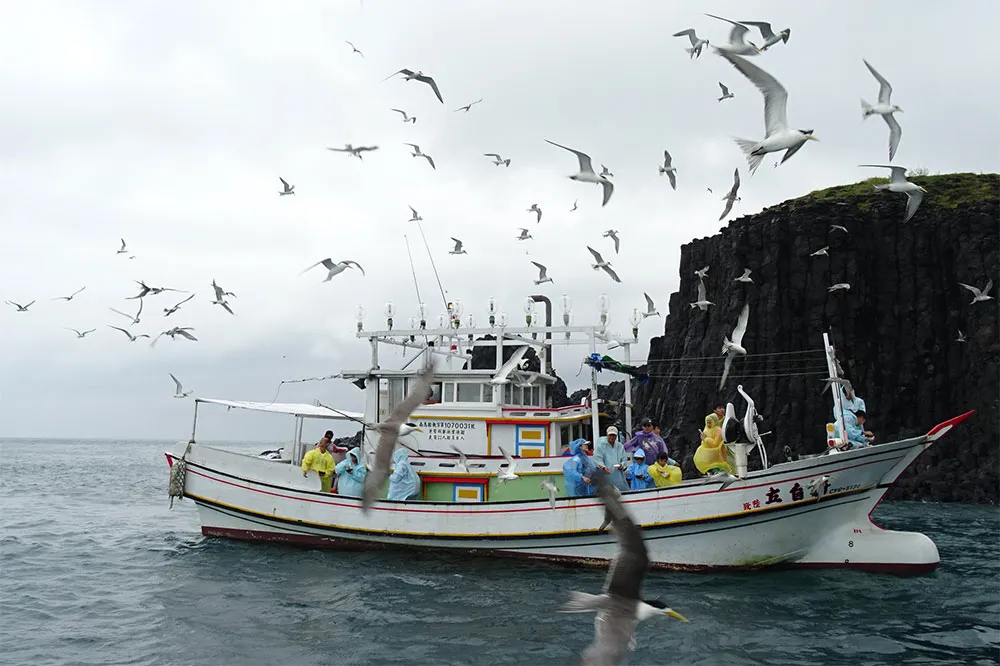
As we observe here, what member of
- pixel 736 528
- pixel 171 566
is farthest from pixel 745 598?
pixel 171 566

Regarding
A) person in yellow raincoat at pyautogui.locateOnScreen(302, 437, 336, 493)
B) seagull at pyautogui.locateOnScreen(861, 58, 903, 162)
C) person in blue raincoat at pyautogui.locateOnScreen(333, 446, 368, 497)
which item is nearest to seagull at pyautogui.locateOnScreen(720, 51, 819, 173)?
seagull at pyautogui.locateOnScreen(861, 58, 903, 162)

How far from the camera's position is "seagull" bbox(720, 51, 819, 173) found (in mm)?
8977

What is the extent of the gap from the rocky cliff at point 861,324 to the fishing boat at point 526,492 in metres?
25.3

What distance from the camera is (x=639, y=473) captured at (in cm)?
1466

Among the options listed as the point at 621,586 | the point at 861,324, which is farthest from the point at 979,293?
the point at 621,586

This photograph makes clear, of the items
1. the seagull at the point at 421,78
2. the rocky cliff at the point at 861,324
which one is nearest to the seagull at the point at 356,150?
the seagull at the point at 421,78

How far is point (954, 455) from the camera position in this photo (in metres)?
36.9

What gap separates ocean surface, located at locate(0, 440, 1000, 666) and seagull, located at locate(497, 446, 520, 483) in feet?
5.53

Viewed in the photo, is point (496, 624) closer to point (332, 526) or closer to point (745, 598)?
point (745, 598)

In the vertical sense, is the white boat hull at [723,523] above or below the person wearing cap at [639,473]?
below

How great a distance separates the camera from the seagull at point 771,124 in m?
8.98

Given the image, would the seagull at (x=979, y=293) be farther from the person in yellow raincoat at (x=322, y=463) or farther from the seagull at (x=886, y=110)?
the person in yellow raincoat at (x=322, y=463)

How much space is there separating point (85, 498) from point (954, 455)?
130ft

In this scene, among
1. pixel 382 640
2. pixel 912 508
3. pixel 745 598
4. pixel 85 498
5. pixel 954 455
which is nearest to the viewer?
pixel 382 640
